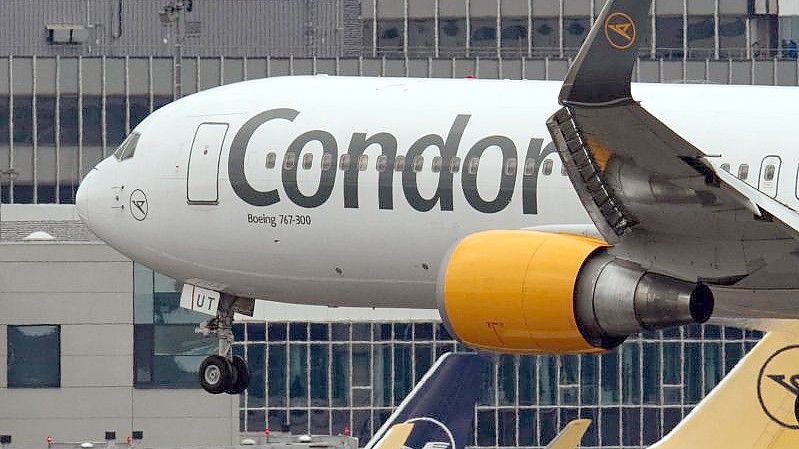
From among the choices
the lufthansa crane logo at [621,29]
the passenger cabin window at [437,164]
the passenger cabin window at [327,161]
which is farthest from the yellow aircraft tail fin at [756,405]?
the lufthansa crane logo at [621,29]

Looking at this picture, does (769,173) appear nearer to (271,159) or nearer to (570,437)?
(570,437)

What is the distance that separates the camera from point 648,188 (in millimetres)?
24453

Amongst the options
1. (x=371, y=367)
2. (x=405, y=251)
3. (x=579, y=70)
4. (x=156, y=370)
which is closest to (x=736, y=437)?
(x=405, y=251)

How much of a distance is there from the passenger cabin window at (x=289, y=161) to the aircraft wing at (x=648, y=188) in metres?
7.75

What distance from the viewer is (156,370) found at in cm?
5419

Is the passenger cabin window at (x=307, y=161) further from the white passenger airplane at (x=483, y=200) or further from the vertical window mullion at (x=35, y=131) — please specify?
the vertical window mullion at (x=35, y=131)

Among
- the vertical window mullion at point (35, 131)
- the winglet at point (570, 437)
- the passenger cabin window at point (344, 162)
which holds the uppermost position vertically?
the vertical window mullion at point (35, 131)

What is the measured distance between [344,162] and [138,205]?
13.4 ft

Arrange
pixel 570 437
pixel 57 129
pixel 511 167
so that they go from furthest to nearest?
pixel 57 129 → pixel 570 437 → pixel 511 167

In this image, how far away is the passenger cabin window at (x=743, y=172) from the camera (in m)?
28.5

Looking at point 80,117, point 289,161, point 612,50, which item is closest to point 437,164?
point 289,161

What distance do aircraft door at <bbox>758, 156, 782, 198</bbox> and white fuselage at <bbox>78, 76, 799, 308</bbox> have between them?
0.10ft

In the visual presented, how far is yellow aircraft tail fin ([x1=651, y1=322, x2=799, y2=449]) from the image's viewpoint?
29.8 meters

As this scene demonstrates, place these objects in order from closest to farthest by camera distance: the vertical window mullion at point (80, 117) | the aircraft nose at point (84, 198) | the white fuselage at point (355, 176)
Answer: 1. the white fuselage at point (355, 176)
2. the aircraft nose at point (84, 198)
3. the vertical window mullion at point (80, 117)
